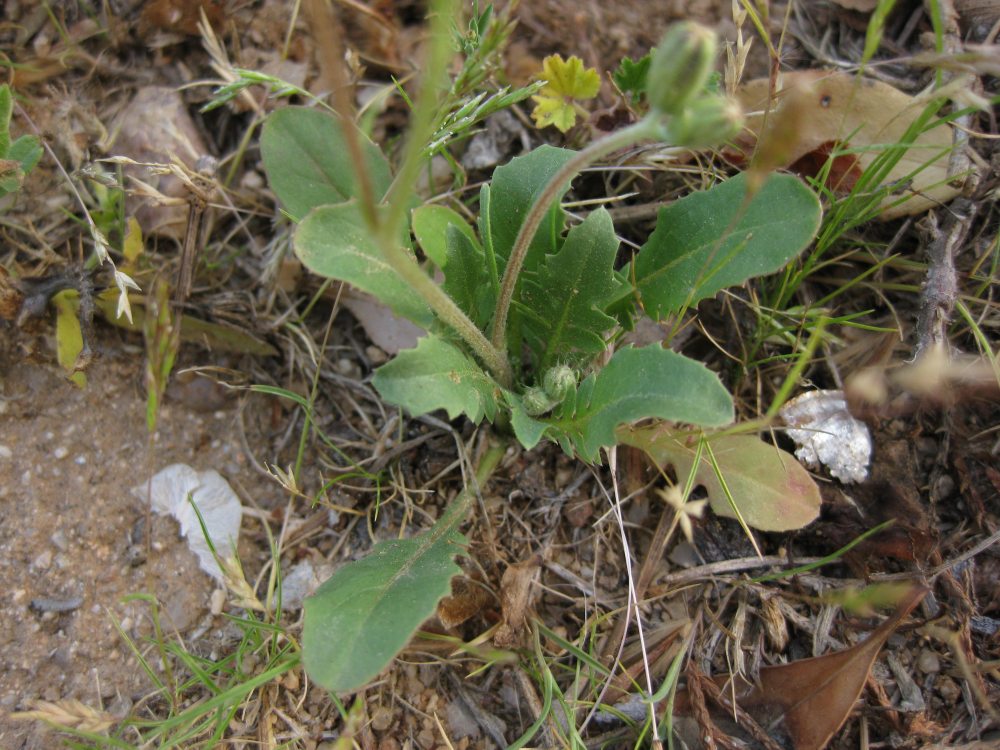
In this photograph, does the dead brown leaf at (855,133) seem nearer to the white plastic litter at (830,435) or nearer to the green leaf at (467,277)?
the white plastic litter at (830,435)

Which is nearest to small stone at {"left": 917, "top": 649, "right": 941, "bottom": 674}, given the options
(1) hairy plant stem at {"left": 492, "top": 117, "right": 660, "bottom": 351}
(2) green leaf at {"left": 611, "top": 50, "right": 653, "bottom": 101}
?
(1) hairy plant stem at {"left": 492, "top": 117, "right": 660, "bottom": 351}

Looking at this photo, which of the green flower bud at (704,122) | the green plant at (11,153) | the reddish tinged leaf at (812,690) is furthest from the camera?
the green plant at (11,153)

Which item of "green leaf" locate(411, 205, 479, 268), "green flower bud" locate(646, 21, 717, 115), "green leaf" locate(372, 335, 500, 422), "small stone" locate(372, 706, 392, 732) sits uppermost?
"green flower bud" locate(646, 21, 717, 115)

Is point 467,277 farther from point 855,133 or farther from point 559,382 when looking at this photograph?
point 855,133

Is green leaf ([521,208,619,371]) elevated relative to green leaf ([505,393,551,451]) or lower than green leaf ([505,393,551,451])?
elevated

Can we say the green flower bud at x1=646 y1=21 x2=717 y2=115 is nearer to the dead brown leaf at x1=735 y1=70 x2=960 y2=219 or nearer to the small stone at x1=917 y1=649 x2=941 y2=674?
the dead brown leaf at x1=735 y1=70 x2=960 y2=219

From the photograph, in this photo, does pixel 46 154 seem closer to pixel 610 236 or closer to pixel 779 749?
pixel 610 236

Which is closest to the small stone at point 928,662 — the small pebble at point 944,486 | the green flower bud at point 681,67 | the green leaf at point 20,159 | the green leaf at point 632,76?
the small pebble at point 944,486
